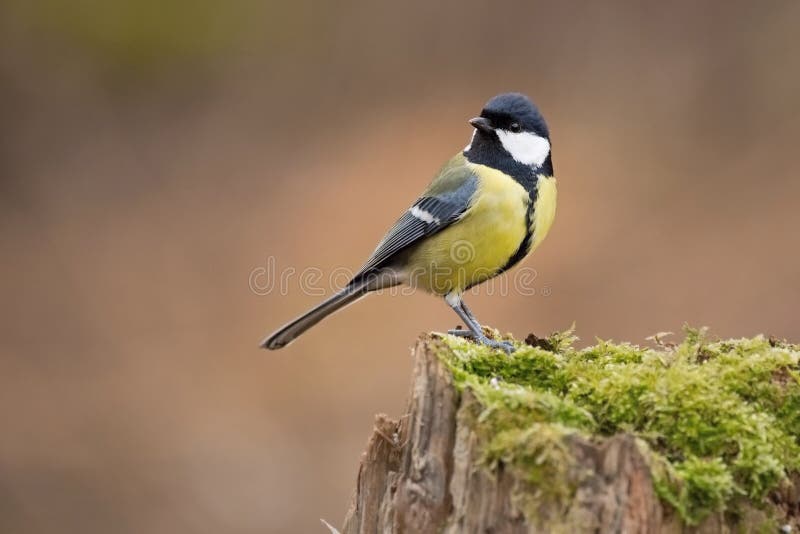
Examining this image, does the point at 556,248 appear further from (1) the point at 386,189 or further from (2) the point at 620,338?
(1) the point at 386,189

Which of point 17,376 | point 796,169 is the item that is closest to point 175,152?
point 17,376

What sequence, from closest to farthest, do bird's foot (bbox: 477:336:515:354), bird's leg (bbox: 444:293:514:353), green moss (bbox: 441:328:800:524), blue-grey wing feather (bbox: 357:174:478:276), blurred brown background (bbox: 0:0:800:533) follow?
green moss (bbox: 441:328:800:524), bird's foot (bbox: 477:336:515:354), bird's leg (bbox: 444:293:514:353), blue-grey wing feather (bbox: 357:174:478:276), blurred brown background (bbox: 0:0:800:533)

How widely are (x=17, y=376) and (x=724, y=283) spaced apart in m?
5.48

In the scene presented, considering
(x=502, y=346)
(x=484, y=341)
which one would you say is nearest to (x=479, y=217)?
(x=484, y=341)

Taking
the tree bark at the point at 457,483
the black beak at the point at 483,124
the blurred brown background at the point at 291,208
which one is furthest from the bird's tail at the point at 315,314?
the blurred brown background at the point at 291,208

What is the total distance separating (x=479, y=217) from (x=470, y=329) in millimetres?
511

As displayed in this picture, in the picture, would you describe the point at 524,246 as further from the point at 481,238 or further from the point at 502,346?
the point at 502,346

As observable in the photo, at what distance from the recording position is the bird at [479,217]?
3.95m

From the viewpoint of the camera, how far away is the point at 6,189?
7.78 m

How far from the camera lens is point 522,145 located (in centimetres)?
405

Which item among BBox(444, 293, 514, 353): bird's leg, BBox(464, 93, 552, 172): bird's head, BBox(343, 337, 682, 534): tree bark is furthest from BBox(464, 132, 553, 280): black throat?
BBox(343, 337, 682, 534): tree bark

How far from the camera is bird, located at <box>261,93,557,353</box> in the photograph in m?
3.95

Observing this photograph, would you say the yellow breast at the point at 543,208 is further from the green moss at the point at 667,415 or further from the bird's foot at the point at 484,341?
the green moss at the point at 667,415

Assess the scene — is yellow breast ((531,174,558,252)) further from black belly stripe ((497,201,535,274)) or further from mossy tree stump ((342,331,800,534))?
mossy tree stump ((342,331,800,534))
